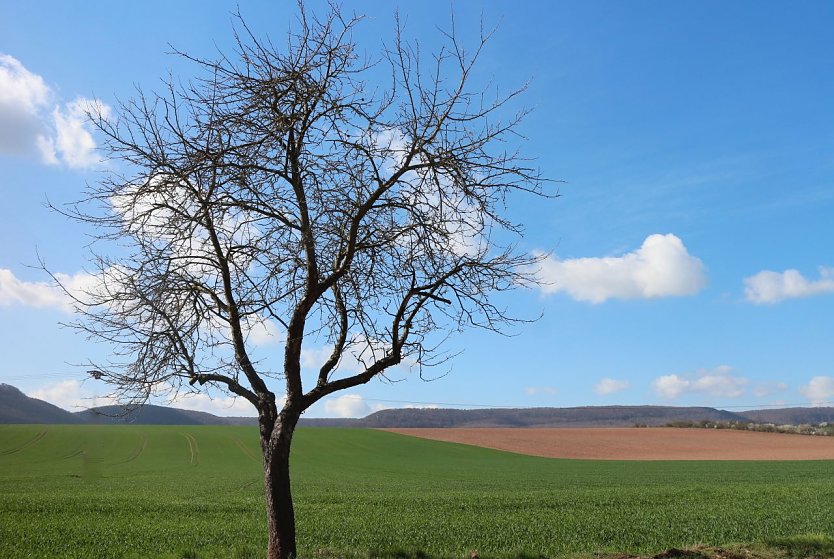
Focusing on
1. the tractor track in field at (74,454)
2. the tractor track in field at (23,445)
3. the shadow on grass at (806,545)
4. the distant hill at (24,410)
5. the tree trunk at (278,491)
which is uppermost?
the distant hill at (24,410)

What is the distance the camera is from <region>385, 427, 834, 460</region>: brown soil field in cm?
7475

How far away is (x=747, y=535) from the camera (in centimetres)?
1725

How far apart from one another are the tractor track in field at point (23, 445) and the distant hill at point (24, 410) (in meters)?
114

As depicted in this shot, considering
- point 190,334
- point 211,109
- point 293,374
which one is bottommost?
point 293,374

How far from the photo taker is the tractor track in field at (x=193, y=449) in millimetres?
61750

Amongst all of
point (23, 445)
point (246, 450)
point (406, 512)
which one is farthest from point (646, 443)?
point (406, 512)

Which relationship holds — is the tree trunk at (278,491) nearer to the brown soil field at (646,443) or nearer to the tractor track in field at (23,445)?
the brown soil field at (646,443)

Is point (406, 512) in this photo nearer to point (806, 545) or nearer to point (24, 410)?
point (806, 545)

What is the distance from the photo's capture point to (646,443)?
8762 centimetres

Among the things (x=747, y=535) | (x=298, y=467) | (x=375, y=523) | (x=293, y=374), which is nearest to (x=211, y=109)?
(x=293, y=374)

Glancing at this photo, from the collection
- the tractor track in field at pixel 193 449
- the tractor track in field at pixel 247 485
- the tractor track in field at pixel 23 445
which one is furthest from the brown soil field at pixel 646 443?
the tractor track in field at pixel 23 445

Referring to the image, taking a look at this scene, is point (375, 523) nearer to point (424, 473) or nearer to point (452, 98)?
point (452, 98)

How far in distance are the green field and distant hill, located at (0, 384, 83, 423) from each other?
149724 mm

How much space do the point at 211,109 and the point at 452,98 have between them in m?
3.57
